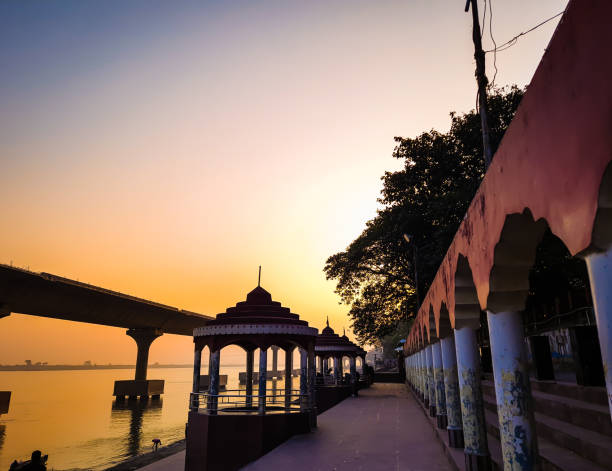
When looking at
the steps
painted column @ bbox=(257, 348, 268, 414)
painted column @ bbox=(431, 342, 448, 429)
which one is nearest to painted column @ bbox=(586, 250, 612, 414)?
the steps

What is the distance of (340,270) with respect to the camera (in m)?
33.1

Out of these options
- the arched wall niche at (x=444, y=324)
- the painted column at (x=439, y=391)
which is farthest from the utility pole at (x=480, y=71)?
the painted column at (x=439, y=391)

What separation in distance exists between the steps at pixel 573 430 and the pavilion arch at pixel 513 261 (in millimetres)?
2081

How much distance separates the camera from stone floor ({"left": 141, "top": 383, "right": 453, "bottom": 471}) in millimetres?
8680

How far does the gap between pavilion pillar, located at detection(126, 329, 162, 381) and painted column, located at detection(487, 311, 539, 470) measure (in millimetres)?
61864

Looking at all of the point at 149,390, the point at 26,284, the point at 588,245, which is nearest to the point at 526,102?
the point at 588,245

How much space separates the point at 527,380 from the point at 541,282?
15230 mm

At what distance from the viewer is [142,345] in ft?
199

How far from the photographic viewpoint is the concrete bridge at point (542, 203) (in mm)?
2574

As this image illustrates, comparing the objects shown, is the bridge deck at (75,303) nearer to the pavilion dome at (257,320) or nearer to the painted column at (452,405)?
the pavilion dome at (257,320)

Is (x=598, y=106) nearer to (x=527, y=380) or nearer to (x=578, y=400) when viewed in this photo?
(x=527, y=380)

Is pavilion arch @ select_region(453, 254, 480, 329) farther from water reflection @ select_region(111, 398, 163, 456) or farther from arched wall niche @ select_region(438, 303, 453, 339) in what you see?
water reflection @ select_region(111, 398, 163, 456)

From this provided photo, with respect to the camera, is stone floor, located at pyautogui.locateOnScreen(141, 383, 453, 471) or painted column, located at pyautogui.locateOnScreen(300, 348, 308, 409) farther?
painted column, located at pyautogui.locateOnScreen(300, 348, 308, 409)

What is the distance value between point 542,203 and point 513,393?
270cm
